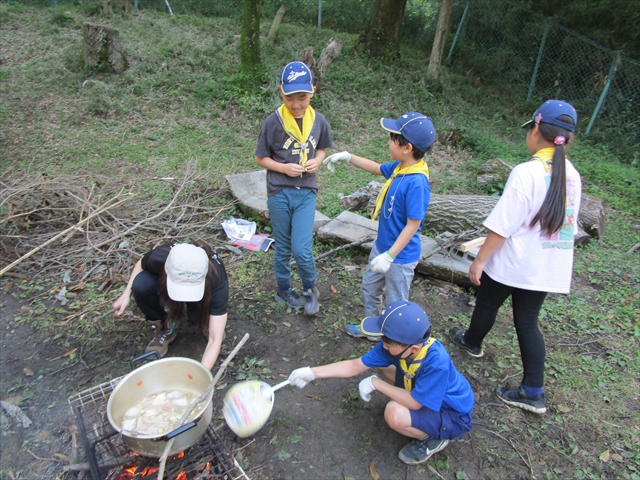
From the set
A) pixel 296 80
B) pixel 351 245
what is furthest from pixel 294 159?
pixel 351 245

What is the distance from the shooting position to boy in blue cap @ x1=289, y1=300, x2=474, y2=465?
1964mm

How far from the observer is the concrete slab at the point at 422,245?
386cm

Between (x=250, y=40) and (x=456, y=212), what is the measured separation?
17.5ft

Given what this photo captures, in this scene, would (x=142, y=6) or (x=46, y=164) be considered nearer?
(x=46, y=164)

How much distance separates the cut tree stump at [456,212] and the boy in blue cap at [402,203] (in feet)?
6.71

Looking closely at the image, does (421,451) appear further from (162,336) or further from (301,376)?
(162,336)

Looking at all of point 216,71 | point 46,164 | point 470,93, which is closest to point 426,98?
point 470,93

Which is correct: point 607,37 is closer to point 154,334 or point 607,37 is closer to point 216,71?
point 216,71

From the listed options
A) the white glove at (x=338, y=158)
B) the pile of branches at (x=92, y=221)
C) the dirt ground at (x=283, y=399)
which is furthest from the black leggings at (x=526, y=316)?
the pile of branches at (x=92, y=221)

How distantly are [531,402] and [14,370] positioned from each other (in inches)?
130

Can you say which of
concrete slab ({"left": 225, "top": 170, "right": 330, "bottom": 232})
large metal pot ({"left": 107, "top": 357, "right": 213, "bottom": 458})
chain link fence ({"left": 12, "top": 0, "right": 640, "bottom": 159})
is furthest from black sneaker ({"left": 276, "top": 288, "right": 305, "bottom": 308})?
chain link fence ({"left": 12, "top": 0, "right": 640, "bottom": 159})

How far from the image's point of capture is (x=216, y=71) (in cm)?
843

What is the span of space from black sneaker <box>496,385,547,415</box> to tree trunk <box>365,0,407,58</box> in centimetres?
884

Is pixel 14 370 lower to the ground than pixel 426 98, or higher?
lower
